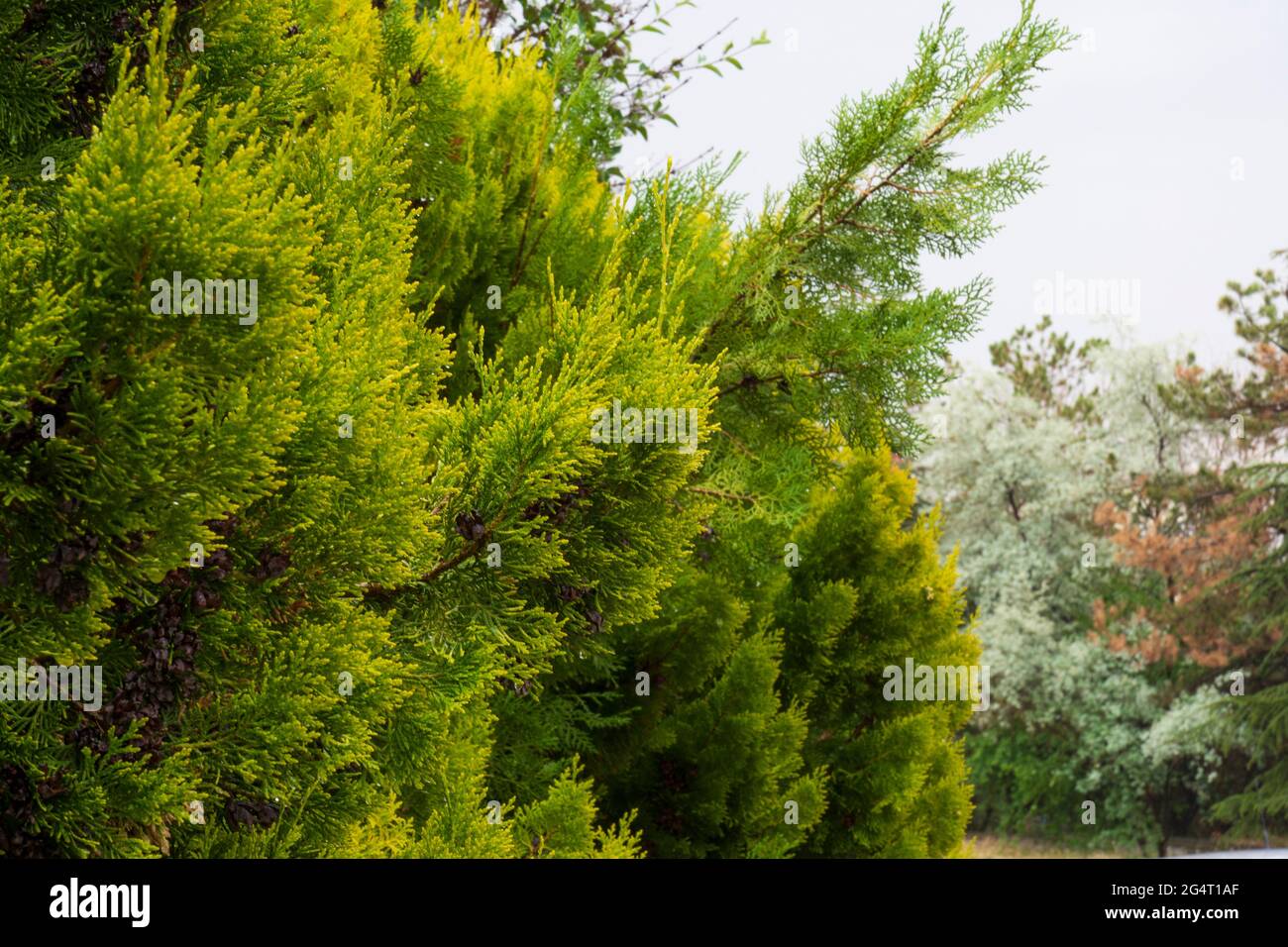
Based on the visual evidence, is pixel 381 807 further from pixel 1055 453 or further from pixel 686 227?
pixel 1055 453

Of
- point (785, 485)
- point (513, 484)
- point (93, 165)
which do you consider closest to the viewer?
point (93, 165)

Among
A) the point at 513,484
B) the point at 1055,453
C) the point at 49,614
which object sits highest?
the point at 1055,453

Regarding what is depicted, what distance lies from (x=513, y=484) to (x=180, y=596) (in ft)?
2.80

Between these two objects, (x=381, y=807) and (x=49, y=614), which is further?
(x=381, y=807)

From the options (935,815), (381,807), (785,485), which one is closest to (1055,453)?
(935,815)

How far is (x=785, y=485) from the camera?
5.41 metres

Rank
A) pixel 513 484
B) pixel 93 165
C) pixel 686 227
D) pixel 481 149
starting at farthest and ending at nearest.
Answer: pixel 481 149, pixel 686 227, pixel 513 484, pixel 93 165

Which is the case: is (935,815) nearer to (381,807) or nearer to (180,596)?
(381,807)

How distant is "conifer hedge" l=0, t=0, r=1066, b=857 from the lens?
2.31m

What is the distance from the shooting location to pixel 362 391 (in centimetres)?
283

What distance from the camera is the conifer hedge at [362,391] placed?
2.31m
